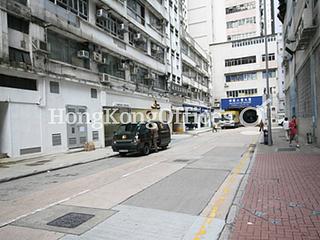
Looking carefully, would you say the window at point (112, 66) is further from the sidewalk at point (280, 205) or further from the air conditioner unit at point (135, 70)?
the sidewalk at point (280, 205)

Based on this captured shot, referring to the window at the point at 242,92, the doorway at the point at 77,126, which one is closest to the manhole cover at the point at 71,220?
the doorway at the point at 77,126

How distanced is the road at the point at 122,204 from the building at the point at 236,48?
186ft

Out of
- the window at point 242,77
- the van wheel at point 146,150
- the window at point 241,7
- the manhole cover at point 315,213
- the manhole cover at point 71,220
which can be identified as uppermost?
the window at point 241,7

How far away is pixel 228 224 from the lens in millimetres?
5301

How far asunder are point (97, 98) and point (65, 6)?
6.52 metres

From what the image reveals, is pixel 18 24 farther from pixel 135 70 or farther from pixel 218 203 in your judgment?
pixel 218 203

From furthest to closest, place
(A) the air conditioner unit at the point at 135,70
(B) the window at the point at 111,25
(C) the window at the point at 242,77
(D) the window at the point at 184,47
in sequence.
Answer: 1. (C) the window at the point at 242,77
2. (D) the window at the point at 184,47
3. (A) the air conditioner unit at the point at 135,70
4. (B) the window at the point at 111,25

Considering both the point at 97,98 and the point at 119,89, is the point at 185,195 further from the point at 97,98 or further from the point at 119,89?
the point at 119,89

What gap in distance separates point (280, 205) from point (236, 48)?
221 ft

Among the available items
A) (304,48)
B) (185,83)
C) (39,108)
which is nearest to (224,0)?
(185,83)

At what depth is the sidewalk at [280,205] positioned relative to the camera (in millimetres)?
4758

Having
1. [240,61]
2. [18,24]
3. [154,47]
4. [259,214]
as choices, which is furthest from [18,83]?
[240,61]

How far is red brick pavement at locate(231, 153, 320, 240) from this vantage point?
475 cm

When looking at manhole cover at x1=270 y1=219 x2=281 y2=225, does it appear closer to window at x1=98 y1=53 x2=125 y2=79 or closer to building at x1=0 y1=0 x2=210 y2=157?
building at x1=0 y1=0 x2=210 y2=157
